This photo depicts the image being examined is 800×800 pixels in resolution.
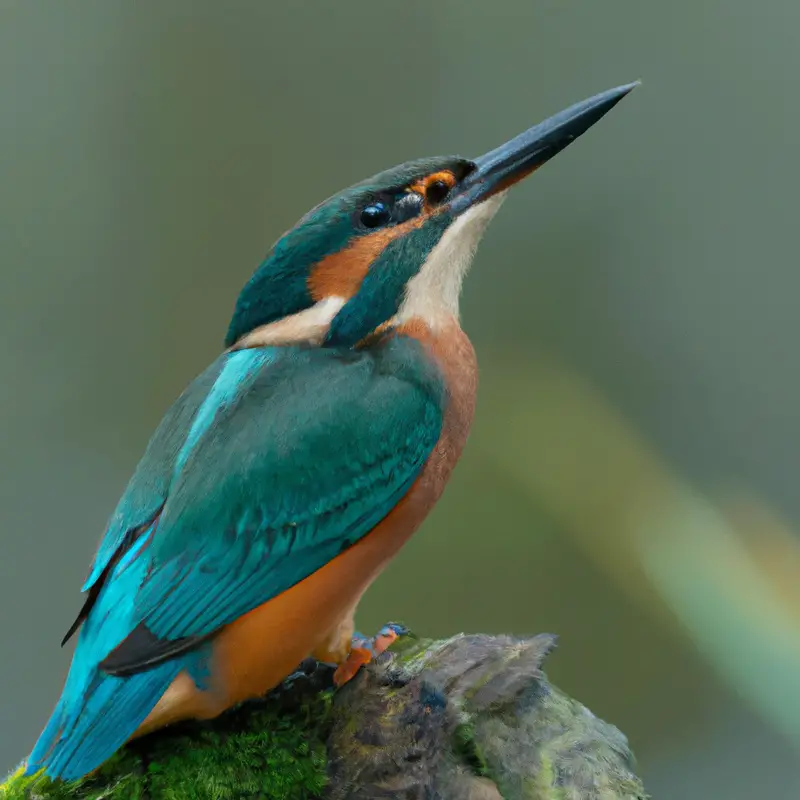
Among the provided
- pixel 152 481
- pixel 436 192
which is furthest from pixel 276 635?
pixel 436 192

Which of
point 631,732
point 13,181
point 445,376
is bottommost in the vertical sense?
point 631,732

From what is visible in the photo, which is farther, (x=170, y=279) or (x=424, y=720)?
(x=170, y=279)

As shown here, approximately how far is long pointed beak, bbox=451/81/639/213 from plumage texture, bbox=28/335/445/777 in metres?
0.37

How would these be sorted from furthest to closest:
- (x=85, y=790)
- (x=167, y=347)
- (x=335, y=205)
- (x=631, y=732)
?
(x=167, y=347)
(x=631, y=732)
(x=335, y=205)
(x=85, y=790)

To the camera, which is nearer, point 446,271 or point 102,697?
point 102,697

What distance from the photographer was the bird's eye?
5.41 ft

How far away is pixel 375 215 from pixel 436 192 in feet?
0.46

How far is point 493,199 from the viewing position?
1.76 metres

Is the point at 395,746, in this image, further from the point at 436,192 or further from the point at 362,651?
the point at 436,192

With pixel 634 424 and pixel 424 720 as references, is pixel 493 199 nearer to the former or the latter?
pixel 424 720

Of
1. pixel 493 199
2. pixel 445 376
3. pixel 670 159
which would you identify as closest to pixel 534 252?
pixel 670 159

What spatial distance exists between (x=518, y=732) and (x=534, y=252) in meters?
1.69

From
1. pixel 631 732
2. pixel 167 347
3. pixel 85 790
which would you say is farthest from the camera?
pixel 167 347

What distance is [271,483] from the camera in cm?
145
